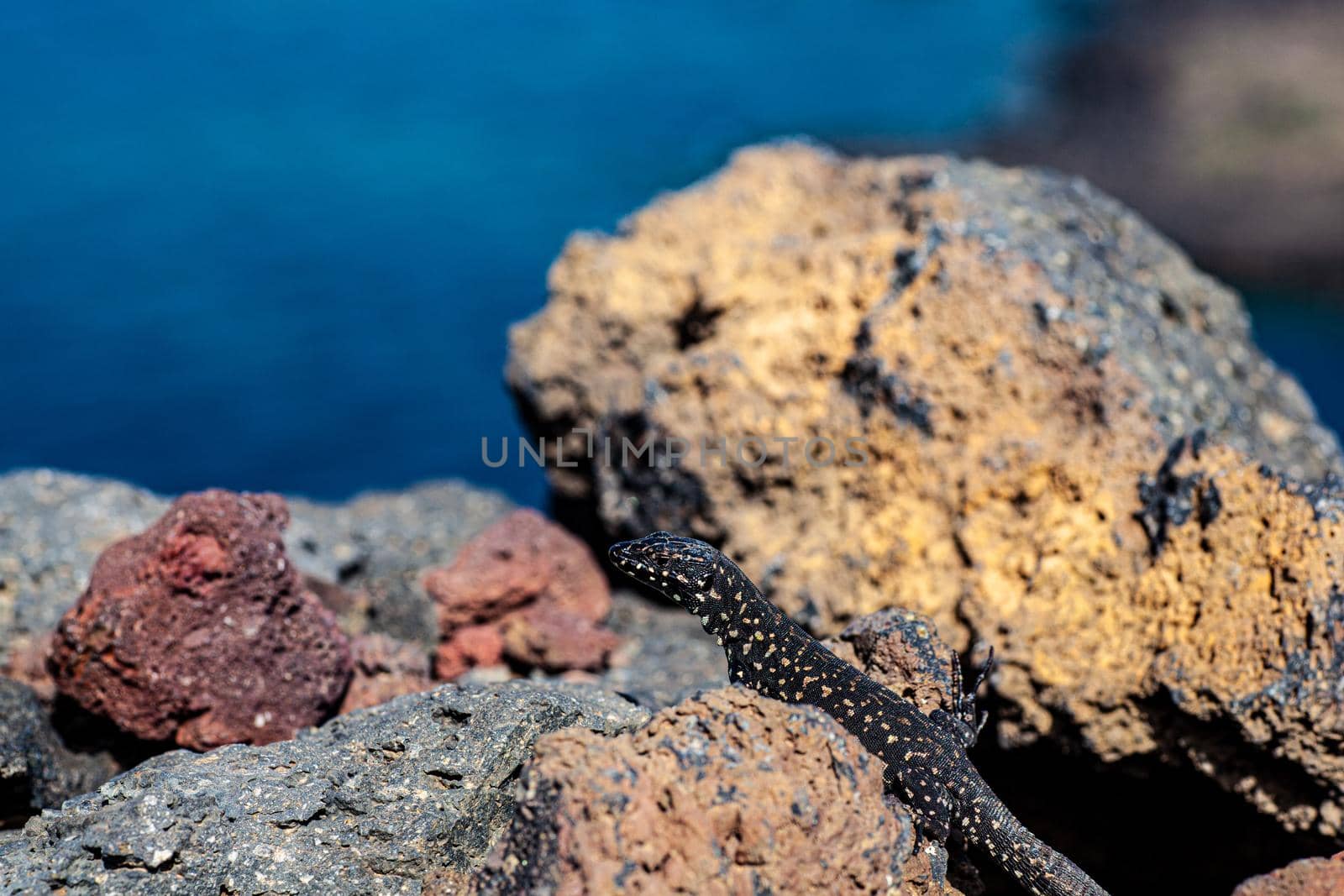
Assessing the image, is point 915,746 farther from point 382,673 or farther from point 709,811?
point 382,673

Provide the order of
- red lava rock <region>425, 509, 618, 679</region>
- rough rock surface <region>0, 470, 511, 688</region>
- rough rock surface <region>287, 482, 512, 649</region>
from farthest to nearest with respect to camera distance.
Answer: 1. rough rock surface <region>287, 482, 512, 649</region>
2. red lava rock <region>425, 509, 618, 679</region>
3. rough rock surface <region>0, 470, 511, 688</region>

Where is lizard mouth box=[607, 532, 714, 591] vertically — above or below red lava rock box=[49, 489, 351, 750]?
above

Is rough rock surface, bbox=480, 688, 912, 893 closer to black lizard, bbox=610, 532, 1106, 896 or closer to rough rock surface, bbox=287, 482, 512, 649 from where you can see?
black lizard, bbox=610, 532, 1106, 896

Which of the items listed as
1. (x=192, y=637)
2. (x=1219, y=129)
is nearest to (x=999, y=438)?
(x=192, y=637)

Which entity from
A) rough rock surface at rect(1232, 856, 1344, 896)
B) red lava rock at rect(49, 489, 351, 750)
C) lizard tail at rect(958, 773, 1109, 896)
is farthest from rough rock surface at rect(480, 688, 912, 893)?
red lava rock at rect(49, 489, 351, 750)

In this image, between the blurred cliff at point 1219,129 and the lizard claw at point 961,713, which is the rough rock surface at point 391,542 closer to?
the lizard claw at point 961,713

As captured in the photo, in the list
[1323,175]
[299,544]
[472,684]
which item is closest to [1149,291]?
[472,684]

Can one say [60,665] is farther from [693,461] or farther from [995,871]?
[995,871]
